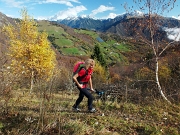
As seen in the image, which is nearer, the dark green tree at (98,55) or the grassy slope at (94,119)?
the grassy slope at (94,119)

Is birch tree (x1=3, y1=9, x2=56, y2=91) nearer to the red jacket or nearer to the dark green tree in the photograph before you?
the red jacket

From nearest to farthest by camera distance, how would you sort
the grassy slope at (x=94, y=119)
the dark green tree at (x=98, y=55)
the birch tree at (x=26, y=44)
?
1. the grassy slope at (x=94, y=119)
2. the birch tree at (x=26, y=44)
3. the dark green tree at (x=98, y=55)

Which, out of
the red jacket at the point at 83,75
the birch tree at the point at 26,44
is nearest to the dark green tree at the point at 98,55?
the birch tree at the point at 26,44

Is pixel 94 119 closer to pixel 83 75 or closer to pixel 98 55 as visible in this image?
pixel 83 75

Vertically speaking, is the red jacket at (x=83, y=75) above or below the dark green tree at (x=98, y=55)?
below

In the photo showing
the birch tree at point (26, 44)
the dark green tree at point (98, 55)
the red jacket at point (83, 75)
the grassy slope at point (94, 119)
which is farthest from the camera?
the dark green tree at point (98, 55)

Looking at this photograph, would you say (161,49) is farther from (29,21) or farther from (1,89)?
(29,21)

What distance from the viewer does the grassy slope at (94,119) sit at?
570cm

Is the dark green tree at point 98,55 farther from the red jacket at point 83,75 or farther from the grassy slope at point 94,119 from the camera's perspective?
the red jacket at point 83,75

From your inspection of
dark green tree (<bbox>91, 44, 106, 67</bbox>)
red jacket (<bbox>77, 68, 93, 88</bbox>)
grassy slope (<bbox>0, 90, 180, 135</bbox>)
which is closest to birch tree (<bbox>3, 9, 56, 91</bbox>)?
grassy slope (<bbox>0, 90, 180, 135</bbox>)

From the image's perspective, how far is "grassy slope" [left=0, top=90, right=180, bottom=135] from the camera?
18.7ft

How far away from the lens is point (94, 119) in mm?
7301

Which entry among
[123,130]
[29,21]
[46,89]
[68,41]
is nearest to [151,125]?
[123,130]

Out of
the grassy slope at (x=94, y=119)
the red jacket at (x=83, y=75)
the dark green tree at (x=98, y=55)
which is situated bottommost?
the grassy slope at (x=94, y=119)
